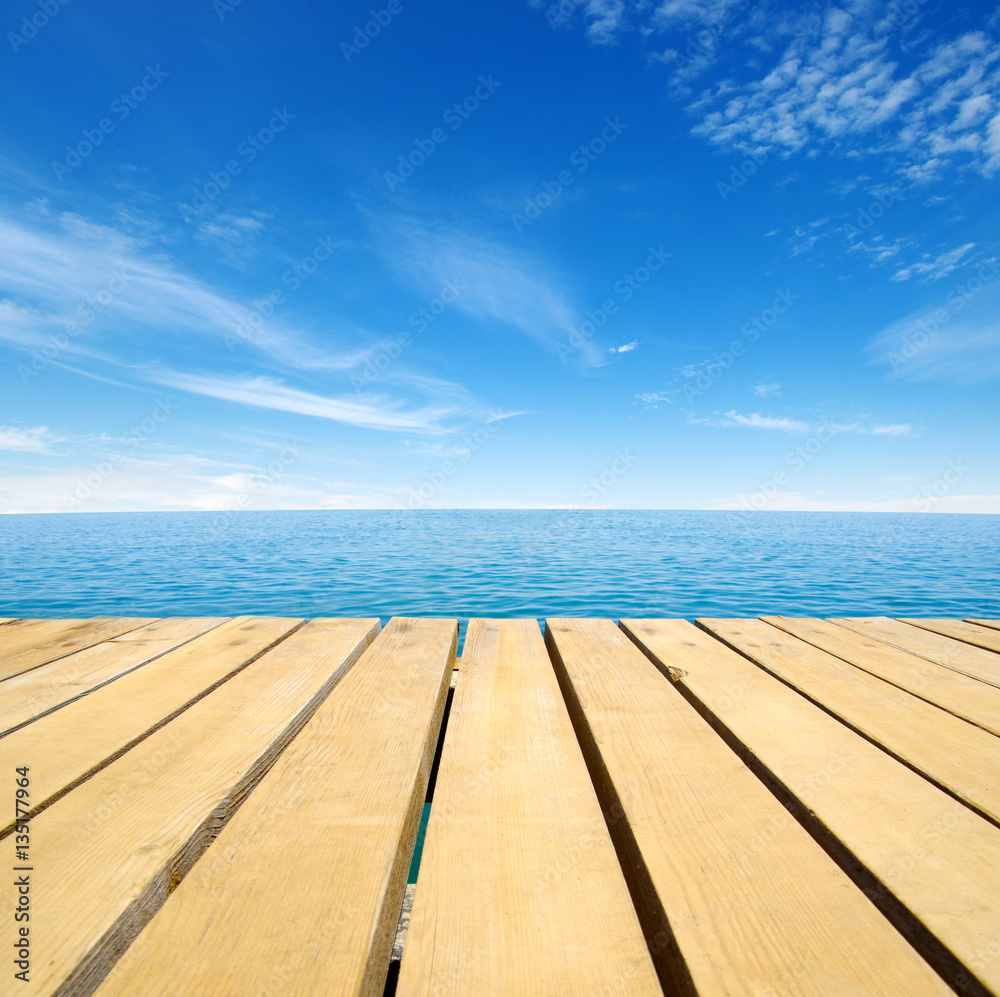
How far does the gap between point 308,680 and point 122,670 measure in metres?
0.73

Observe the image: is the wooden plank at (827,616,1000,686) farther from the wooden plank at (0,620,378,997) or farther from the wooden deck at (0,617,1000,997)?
the wooden plank at (0,620,378,997)

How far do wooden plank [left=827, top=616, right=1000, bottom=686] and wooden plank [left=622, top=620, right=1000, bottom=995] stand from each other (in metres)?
0.98

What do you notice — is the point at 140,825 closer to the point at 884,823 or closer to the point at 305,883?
the point at 305,883

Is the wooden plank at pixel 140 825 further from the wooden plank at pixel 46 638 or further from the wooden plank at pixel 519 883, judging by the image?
the wooden plank at pixel 46 638

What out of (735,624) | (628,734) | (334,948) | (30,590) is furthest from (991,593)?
(30,590)

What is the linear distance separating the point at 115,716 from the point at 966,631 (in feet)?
12.4

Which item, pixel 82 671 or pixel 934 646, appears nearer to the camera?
pixel 82 671

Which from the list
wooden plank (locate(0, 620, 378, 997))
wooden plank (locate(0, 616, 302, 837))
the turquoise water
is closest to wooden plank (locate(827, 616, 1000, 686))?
wooden plank (locate(0, 620, 378, 997))

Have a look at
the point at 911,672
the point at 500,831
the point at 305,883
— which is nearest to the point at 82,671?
the point at 305,883

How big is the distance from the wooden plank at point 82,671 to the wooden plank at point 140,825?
15.7 inches

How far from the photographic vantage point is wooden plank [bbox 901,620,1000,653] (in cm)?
244

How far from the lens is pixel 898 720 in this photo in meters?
1.54

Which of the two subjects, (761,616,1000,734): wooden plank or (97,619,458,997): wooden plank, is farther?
(761,616,1000,734): wooden plank

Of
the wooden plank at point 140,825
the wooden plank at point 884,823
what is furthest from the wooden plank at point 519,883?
the wooden plank at point 884,823
